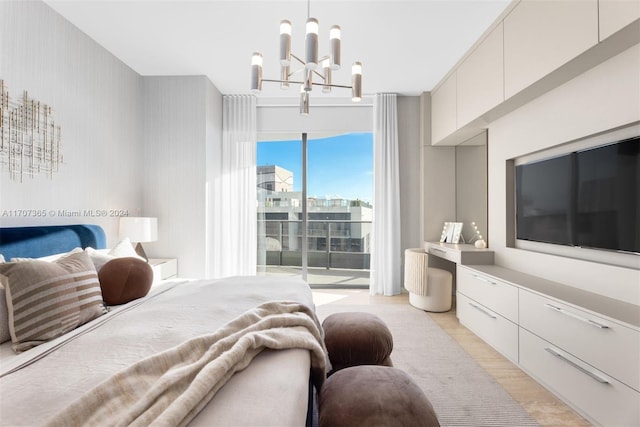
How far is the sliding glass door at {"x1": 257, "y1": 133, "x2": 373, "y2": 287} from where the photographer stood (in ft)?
15.4

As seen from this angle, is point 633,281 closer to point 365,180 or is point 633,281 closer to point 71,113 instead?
point 365,180

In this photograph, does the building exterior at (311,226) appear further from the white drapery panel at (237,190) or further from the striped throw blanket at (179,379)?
the striped throw blanket at (179,379)

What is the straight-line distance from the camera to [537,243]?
2607mm

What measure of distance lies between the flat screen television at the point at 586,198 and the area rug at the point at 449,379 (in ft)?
3.75

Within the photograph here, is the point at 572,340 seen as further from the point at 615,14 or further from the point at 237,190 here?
the point at 237,190

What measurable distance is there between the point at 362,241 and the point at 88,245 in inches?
146

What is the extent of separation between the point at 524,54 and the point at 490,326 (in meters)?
2.20

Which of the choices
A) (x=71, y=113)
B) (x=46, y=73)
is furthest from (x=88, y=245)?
(x=46, y=73)

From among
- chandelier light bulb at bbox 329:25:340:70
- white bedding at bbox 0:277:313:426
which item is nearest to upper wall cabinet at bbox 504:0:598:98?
chandelier light bulb at bbox 329:25:340:70

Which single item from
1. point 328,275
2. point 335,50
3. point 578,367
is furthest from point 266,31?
point 328,275

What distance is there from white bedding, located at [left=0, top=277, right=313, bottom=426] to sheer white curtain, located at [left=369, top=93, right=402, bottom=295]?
2946 mm

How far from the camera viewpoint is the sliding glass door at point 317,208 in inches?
185

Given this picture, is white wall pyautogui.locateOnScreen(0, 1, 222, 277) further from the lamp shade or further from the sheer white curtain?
the sheer white curtain

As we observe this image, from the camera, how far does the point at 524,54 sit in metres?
2.35
